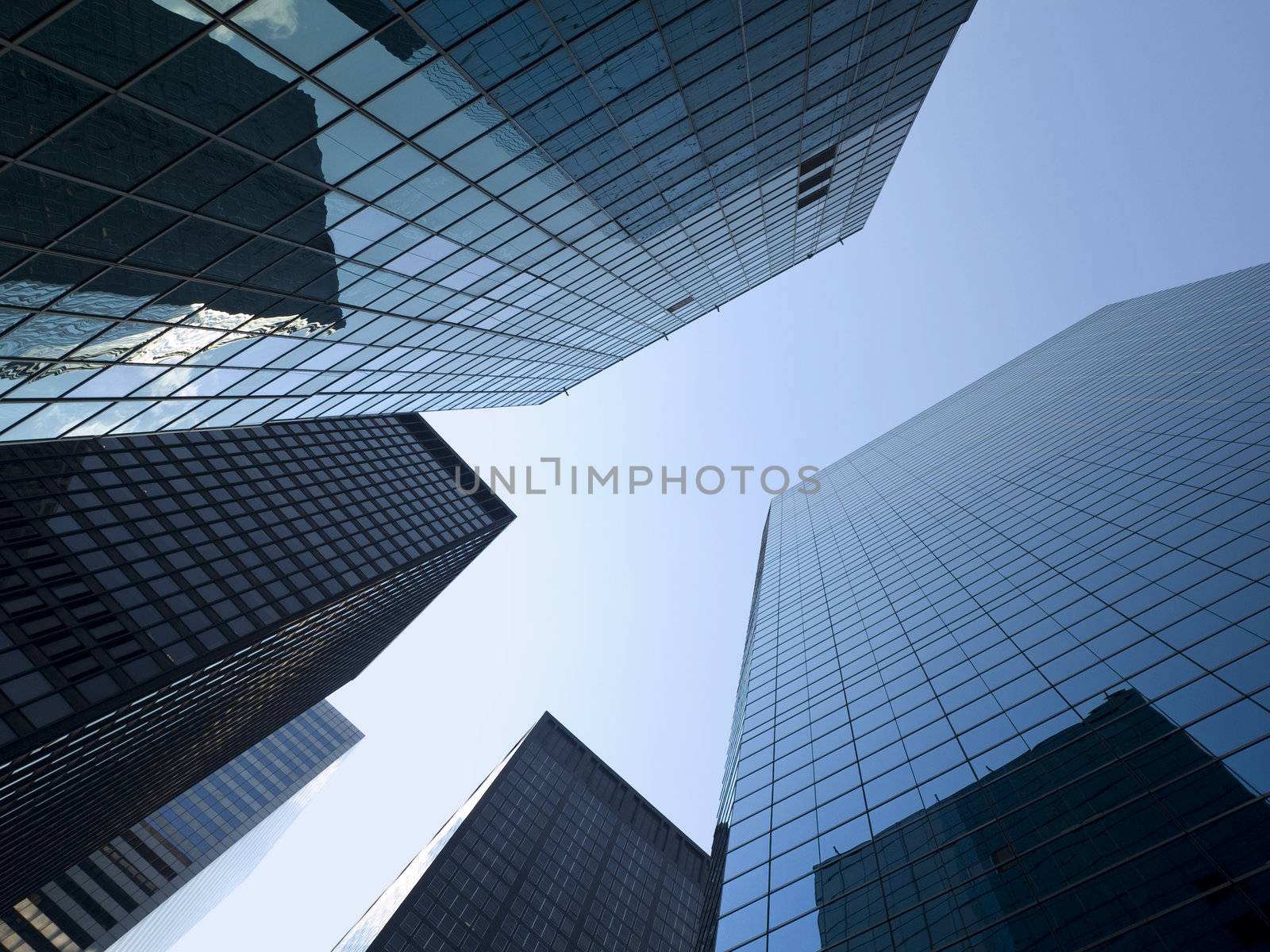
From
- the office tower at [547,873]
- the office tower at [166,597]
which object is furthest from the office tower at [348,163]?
the office tower at [547,873]

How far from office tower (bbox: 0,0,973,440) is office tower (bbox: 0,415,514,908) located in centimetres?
2074

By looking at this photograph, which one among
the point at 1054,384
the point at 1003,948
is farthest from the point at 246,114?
the point at 1054,384

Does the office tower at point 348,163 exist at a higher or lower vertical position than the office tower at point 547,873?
higher

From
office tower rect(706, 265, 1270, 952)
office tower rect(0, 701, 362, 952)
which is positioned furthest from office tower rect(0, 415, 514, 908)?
office tower rect(706, 265, 1270, 952)

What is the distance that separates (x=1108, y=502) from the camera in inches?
1414

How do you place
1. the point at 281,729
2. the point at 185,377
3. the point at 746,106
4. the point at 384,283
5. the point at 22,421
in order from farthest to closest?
the point at 281,729, the point at 746,106, the point at 384,283, the point at 185,377, the point at 22,421

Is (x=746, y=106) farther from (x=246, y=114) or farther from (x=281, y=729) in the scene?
(x=281, y=729)

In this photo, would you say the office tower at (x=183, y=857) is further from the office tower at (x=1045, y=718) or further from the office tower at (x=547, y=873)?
the office tower at (x=1045, y=718)

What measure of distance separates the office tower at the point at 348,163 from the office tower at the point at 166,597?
20.7m

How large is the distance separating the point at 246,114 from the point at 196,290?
18.9ft

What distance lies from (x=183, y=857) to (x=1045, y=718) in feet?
406

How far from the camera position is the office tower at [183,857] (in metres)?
82.2

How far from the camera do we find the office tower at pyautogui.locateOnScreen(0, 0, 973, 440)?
1130 cm

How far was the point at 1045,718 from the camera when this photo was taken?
22.2m
